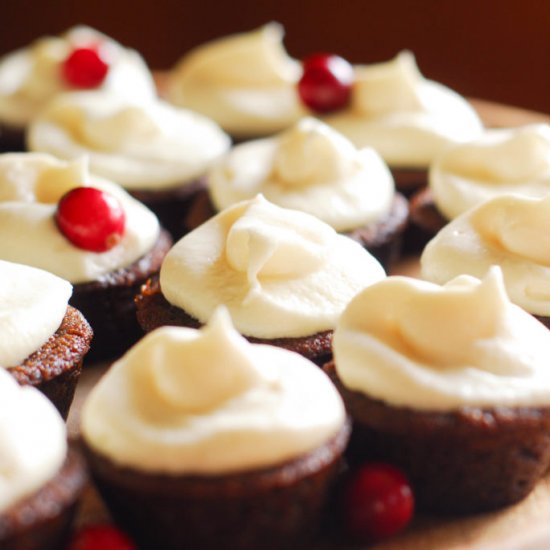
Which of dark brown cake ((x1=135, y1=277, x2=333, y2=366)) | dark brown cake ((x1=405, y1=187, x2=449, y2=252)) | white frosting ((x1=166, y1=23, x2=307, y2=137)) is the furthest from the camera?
white frosting ((x1=166, y1=23, x2=307, y2=137))

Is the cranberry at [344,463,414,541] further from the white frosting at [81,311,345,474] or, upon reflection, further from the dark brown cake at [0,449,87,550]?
the dark brown cake at [0,449,87,550]

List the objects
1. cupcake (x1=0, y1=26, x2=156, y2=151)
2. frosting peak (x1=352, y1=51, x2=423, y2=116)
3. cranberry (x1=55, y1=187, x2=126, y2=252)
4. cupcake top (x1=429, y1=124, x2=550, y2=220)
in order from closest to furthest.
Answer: cranberry (x1=55, y1=187, x2=126, y2=252) < cupcake top (x1=429, y1=124, x2=550, y2=220) < frosting peak (x1=352, y1=51, x2=423, y2=116) < cupcake (x1=0, y1=26, x2=156, y2=151)

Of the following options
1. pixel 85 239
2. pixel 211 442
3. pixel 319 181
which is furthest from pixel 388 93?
pixel 211 442

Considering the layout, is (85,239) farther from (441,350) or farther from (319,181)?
(441,350)

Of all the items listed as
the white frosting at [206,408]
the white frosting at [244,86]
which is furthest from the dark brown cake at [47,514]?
the white frosting at [244,86]

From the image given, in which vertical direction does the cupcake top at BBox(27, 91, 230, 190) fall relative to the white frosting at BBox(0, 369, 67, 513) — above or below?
below

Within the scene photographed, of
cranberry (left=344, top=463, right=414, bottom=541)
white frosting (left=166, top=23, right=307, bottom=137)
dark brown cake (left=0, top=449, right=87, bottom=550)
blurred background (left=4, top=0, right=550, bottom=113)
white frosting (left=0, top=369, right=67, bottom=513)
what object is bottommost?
blurred background (left=4, top=0, right=550, bottom=113)

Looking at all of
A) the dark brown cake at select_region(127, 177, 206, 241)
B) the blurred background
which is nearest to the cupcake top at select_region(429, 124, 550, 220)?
the dark brown cake at select_region(127, 177, 206, 241)
